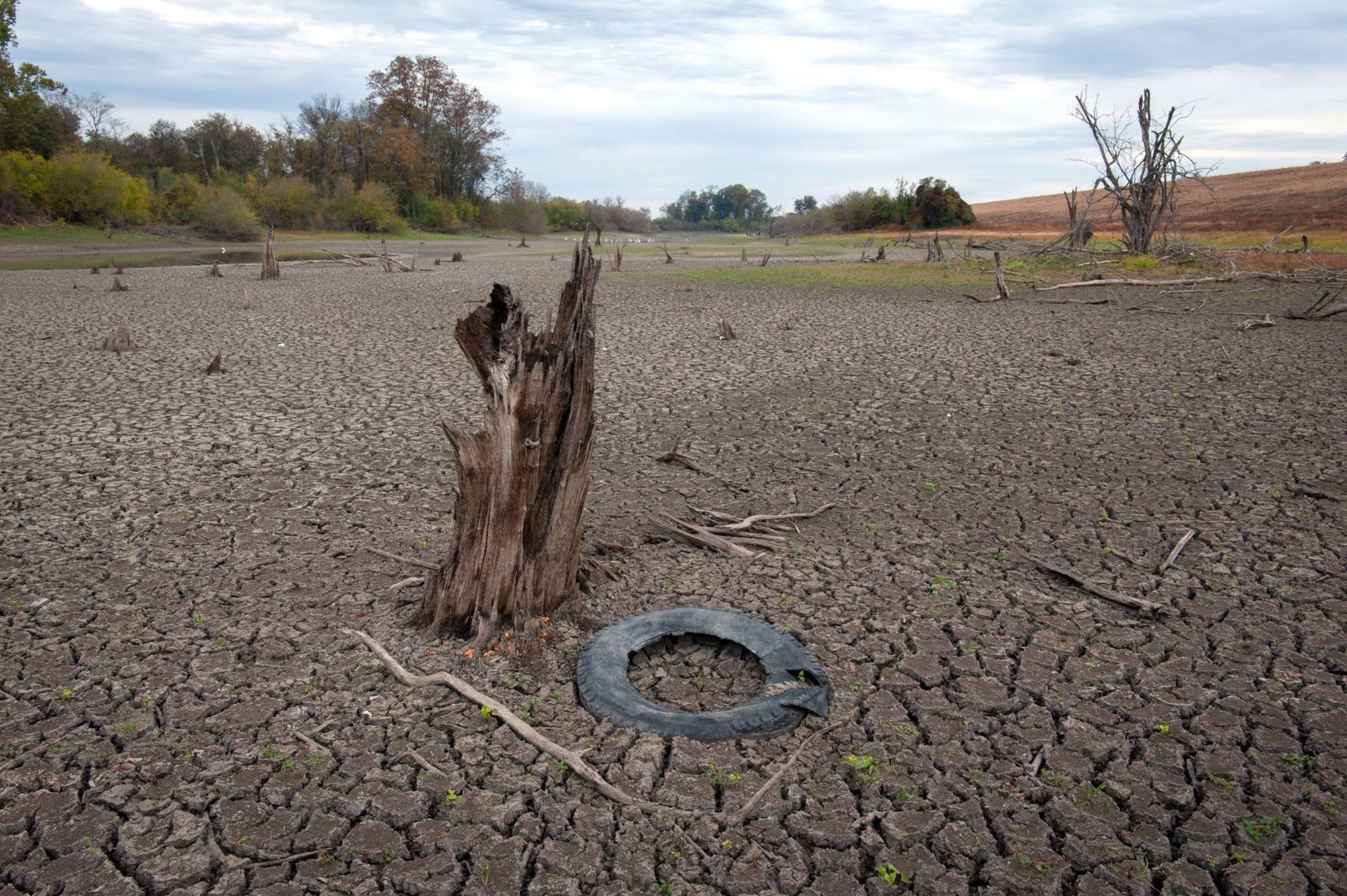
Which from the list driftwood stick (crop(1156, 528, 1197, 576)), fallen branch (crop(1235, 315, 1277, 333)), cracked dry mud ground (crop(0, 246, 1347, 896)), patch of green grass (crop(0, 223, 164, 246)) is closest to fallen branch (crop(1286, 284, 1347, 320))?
fallen branch (crop(1235, 315, 1277, 333))

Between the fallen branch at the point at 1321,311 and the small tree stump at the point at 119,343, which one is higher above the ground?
the fallen branch at the point at 1321,311

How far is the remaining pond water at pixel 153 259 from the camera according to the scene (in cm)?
2430

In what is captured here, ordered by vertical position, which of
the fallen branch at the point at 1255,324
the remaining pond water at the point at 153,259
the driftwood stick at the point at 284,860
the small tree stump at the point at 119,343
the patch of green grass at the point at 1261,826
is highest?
the remaining pond water at the point at 153,259

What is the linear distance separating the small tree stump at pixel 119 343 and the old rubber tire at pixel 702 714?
986 cm

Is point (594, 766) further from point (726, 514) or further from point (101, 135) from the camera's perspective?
point (101, 135)

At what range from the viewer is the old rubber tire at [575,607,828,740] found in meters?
3.42

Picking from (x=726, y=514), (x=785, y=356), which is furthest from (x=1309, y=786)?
(x=785, y=356)

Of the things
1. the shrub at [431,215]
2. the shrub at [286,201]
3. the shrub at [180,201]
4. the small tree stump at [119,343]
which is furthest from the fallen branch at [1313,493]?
the shrub at [431,215]

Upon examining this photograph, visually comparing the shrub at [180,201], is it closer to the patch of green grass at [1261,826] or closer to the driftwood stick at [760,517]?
the driftwood stick at [760,517]

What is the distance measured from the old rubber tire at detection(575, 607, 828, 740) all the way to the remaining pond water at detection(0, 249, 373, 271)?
2340 cm

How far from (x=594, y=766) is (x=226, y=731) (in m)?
1.42

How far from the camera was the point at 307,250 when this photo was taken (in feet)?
112

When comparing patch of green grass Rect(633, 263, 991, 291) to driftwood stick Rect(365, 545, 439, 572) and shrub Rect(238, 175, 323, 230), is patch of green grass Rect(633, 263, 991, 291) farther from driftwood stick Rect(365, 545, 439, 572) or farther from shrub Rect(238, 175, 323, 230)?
shrub Rect(238, 175, 323, 230)

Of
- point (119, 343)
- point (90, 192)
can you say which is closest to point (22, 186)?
point (90, 192)
